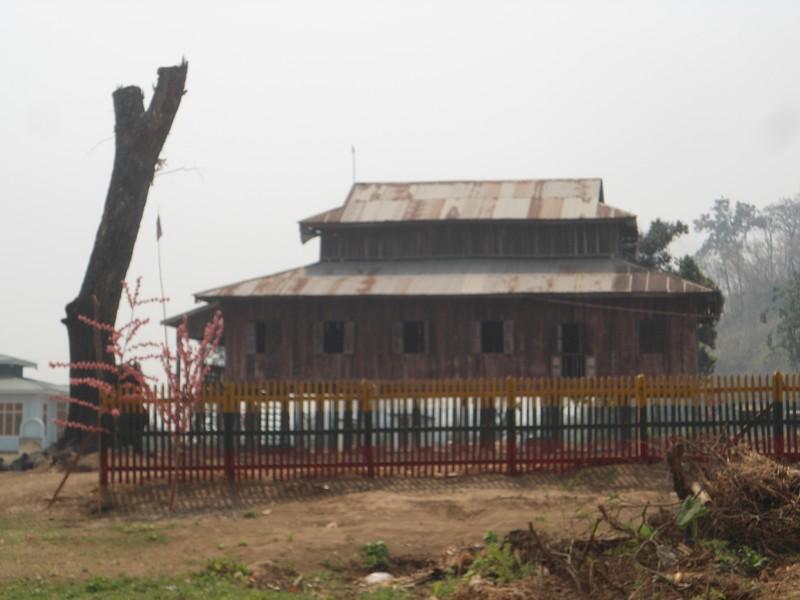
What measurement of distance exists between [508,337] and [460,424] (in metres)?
15.9

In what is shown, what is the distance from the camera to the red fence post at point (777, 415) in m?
20.5

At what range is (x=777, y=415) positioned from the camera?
67.4ft

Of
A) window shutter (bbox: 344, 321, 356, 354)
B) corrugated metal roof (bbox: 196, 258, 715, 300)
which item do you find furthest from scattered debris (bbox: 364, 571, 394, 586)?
window shutter (bbox: 344, 321, 356, 354)

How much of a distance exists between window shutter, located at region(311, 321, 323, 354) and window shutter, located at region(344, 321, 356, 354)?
2.50ft

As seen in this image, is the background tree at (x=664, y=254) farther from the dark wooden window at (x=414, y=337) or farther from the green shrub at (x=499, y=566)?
the green shrub at (x=499, y=566)

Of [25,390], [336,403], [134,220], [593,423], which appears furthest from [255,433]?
[25,390]

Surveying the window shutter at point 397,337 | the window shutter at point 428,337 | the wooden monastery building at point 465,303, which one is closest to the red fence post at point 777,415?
the wooden monastery building at point 465,303

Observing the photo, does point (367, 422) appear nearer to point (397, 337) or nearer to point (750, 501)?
point (750, 501)

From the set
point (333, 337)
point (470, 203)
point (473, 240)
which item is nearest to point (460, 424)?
point (333, 337)

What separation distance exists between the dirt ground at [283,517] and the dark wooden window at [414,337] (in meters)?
15.7

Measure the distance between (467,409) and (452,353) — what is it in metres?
16.2

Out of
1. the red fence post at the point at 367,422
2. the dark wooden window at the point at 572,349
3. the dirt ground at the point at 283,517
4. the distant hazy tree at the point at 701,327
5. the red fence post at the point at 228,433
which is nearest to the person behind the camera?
the dirt ground at the point at 283,517

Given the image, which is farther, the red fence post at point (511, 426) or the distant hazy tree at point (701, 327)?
the distant hazy tree at point (701, 327)

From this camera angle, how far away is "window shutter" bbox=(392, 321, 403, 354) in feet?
122
